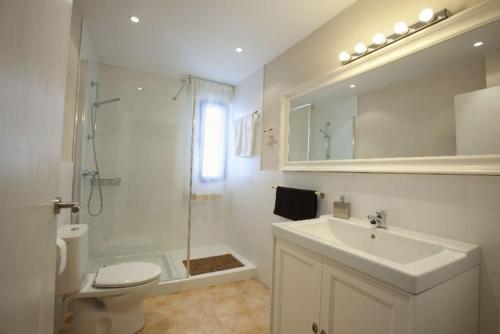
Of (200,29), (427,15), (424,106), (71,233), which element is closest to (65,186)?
(71,233)

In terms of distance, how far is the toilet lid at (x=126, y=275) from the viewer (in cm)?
162

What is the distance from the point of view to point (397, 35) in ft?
4.36

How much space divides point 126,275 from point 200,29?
2.05 m

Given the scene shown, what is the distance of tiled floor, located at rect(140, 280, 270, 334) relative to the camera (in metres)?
1.77

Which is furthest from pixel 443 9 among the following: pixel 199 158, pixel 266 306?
pixel 199 158

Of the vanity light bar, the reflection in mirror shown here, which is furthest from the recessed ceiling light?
the reflection in mirror

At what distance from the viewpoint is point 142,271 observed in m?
1.78

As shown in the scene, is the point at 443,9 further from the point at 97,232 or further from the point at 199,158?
the point at 97,232

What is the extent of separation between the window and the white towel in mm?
244

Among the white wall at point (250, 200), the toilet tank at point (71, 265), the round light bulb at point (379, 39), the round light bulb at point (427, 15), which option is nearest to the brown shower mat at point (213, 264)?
the white wall at point (250, 200)

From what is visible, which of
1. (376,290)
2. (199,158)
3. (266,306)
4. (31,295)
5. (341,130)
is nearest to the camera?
(31,295)

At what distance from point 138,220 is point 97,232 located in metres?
0.41

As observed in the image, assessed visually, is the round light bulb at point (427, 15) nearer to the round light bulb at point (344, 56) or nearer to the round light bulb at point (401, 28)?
the round light bulb at point (401, 28)

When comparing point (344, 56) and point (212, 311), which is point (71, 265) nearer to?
point (212, 311)
